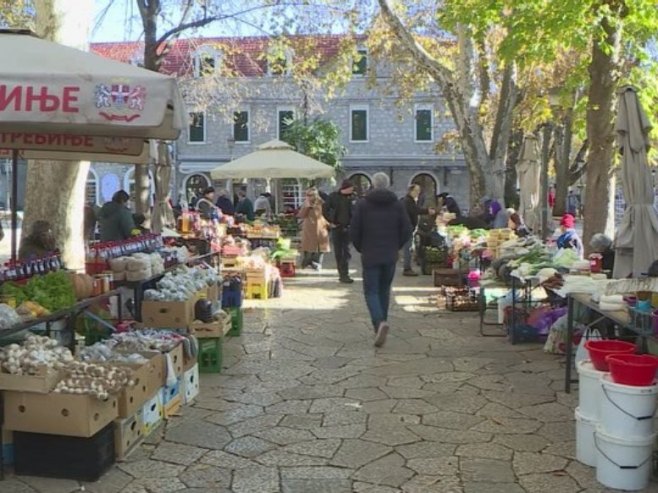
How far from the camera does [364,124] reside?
35469 mm

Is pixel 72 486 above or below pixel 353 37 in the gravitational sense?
below

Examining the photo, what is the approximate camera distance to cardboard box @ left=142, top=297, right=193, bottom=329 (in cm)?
623

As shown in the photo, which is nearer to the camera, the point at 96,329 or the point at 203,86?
the point at 96,329

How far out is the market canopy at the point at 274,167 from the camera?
15.4 metres

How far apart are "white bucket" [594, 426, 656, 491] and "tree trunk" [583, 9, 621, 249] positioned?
6.78 metres

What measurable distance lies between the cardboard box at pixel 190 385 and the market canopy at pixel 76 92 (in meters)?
2.09

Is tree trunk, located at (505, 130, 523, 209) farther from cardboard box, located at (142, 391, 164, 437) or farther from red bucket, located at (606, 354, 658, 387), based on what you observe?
red bucket, located at (606, 354, 658, 387)

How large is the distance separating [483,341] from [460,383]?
1837 mm

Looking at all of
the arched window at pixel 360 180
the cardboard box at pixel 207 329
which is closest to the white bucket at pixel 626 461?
the cardboard box at pixel 207 329

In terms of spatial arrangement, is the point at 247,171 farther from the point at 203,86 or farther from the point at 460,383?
the point at 460,383

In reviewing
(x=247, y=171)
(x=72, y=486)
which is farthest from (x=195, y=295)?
(x=247, y=171)

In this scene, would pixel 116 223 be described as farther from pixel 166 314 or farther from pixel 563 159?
pixel 563 159

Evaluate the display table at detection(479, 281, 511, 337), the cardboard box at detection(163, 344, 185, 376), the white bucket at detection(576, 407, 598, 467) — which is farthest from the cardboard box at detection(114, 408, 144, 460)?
the display table at detection(479, 281, 511, 337)

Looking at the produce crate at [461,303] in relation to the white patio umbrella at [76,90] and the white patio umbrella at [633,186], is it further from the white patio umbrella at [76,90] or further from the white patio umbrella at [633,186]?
the white patio umbrella at [76,90]
